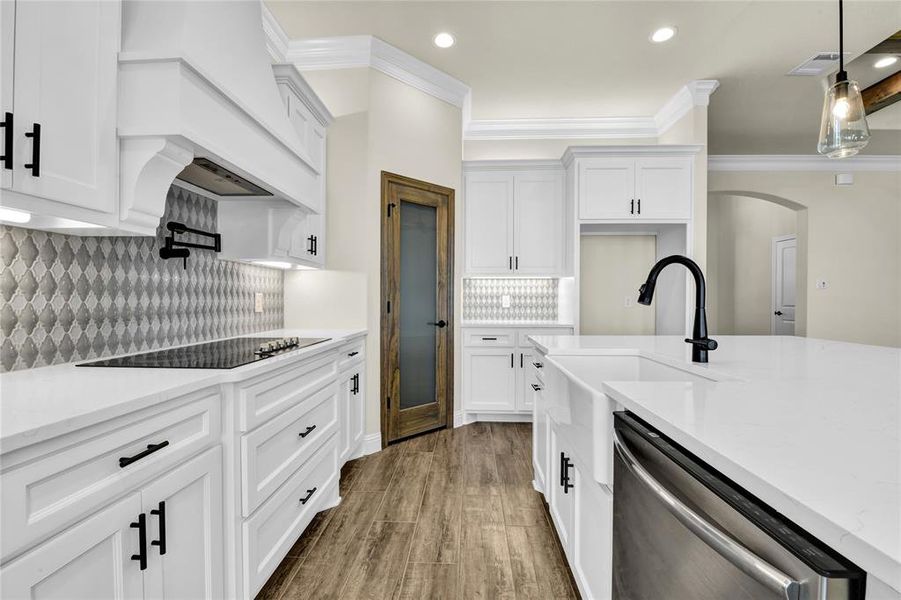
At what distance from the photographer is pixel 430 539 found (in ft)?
6.98

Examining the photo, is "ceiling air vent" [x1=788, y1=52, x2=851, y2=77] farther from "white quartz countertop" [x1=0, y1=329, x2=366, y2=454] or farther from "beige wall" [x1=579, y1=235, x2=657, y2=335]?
"white quartz countertop" [x1=0, y1=329, x2=366, y2=454]

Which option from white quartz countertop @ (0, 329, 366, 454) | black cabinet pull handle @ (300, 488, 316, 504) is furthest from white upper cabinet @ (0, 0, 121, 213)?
black cabinet pull handle @ (300, 488, 316, 504)

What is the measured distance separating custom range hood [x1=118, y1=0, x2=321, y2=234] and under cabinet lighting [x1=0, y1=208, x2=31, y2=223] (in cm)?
23

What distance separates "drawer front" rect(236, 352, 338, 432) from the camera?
4.97 feet

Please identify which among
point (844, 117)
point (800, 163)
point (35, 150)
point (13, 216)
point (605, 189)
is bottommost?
point (13, 216)

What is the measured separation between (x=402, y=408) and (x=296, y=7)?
10.0 feet

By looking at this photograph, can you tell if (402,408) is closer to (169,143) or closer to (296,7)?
(169,143)

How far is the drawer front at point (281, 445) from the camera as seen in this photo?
1527mm

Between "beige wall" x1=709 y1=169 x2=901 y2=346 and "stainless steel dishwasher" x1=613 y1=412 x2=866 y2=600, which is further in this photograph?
"beige wall" x1=709 y1=169 x2=901 y2=346

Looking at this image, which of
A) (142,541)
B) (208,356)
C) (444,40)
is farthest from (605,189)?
(142,541)

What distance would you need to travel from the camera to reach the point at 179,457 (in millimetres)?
1242

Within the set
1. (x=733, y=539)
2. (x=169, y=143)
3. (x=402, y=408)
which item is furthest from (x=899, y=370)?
(x=402, y=408)

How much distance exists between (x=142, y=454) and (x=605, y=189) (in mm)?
3937

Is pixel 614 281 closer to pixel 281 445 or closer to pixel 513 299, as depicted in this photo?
pixel 513 299
